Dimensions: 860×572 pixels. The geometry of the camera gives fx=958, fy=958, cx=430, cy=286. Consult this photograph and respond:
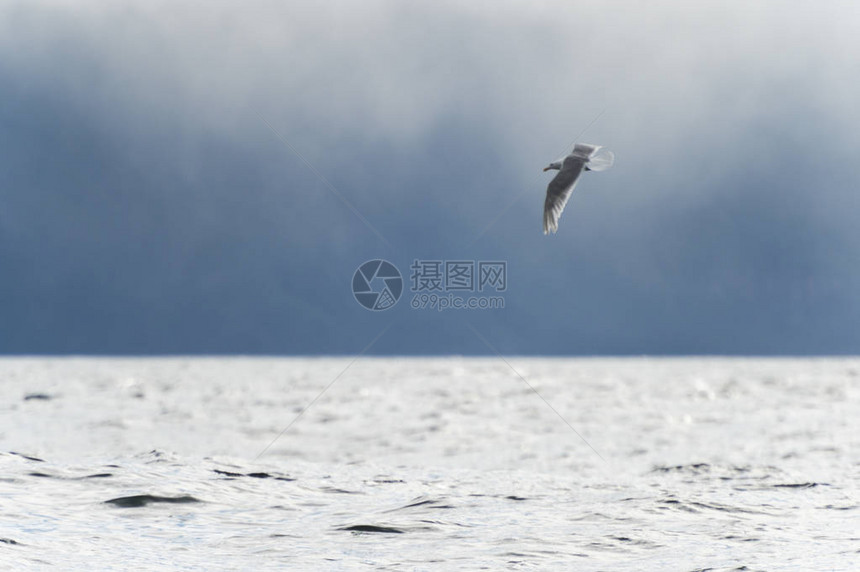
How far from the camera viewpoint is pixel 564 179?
43.7 feet

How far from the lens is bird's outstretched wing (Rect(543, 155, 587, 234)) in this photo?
1302 centimetres

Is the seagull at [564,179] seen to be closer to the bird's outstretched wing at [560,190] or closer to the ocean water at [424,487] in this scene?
the bird's outstretched wing at [560,190]

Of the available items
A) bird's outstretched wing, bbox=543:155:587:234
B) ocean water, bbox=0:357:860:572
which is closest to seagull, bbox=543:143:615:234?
bird's outstretched wing, bbox=543:155:587:234

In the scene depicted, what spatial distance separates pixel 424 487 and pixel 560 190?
696 cm

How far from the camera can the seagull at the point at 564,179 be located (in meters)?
12.9

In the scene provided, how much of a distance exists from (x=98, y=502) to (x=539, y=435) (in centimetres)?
→ 1724

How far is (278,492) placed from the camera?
16.7 metres

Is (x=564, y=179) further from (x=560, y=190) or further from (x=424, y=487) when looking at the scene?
(x=424, y=487)

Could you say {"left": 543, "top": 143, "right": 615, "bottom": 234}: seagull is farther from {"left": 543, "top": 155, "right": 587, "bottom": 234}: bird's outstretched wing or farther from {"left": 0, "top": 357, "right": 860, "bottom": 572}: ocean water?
{"left": 0, "top": 357, "right": 860, "bottom": 572}: ocean water

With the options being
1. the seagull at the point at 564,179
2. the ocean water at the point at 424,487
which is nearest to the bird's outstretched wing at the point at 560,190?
the seagull at the point at 564,179

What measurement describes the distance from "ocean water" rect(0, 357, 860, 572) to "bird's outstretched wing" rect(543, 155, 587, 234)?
434cm

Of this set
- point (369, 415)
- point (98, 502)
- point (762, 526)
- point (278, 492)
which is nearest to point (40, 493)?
point (98, 502)

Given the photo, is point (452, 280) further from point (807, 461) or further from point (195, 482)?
point (807, 461)

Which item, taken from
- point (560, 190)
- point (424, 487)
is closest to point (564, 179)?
point (560, 190)
